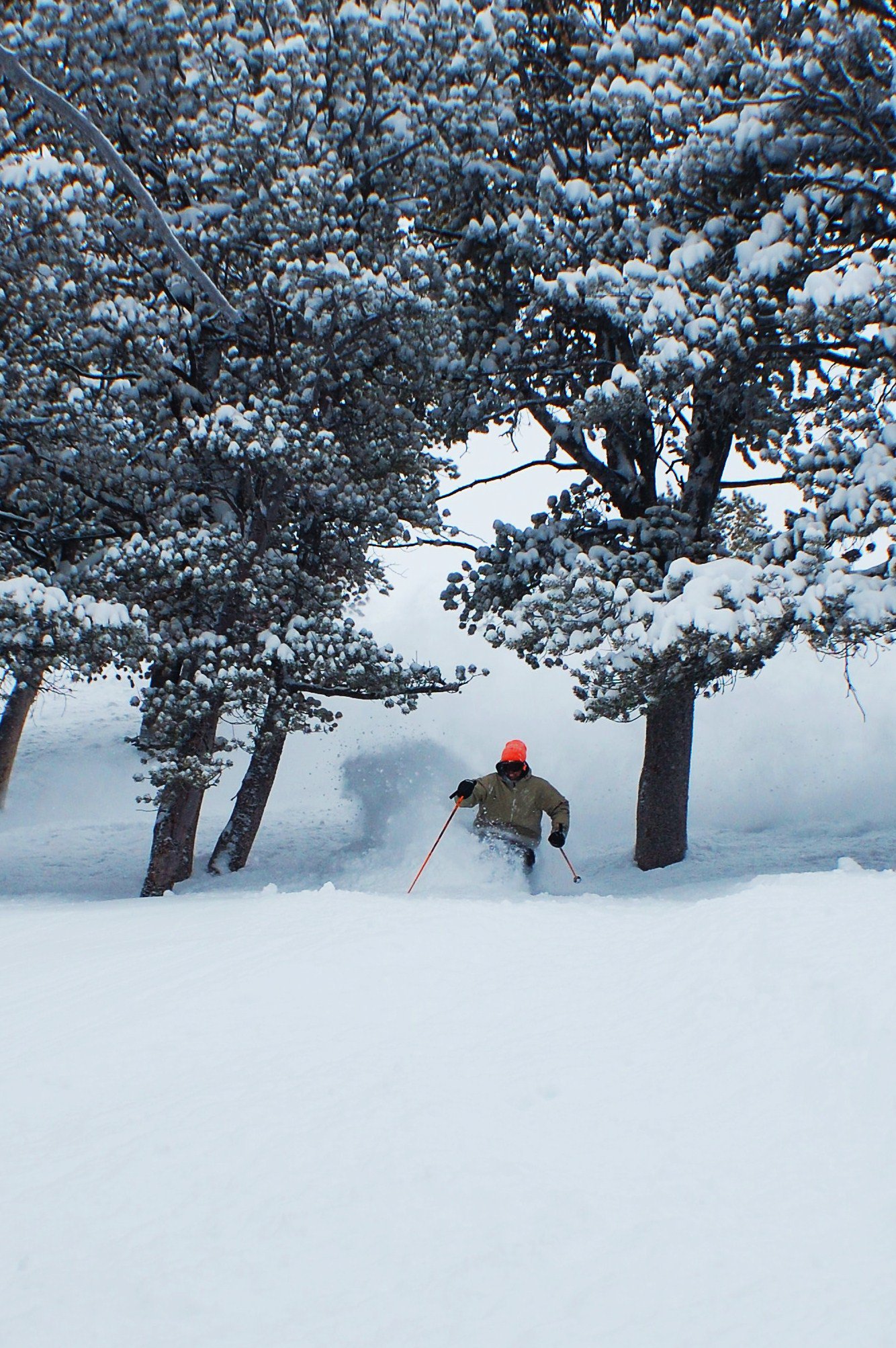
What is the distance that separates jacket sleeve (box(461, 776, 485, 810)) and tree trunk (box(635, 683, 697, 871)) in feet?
8.95

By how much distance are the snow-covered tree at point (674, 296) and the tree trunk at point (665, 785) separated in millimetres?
308

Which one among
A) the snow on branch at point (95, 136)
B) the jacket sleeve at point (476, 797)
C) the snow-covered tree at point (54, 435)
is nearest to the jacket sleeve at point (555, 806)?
the jacket sleeve at point (476, 797)

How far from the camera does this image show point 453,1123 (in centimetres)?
370

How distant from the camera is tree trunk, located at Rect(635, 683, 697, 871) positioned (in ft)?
43.3

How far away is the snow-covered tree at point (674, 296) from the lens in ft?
31.0

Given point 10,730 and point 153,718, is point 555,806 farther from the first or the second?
point 10,730

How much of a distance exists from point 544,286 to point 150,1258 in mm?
10056

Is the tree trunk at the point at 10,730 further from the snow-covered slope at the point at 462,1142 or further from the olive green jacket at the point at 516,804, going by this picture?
the snow-covered slope at the point at 462,1142

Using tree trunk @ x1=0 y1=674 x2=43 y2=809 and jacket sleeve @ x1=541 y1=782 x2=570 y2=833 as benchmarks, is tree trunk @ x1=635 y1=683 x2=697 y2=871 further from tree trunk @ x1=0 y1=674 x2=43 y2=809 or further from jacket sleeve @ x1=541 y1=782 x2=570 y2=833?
tree trunk @ x1=0 y1=674 x2=43 y2=809

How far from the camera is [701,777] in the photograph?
65.0 feet

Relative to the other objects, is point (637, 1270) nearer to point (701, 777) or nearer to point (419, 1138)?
point (419, 1138)

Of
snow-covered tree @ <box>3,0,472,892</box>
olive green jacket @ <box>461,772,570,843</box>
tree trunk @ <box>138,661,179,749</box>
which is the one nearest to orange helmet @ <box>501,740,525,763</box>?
olive green jacket @ <box>461,772,570,843</box>

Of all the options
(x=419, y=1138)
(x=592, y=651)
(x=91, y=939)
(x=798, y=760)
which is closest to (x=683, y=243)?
(x=592, y=651)

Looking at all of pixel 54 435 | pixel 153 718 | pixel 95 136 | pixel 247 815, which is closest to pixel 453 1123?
pixel 95 136
